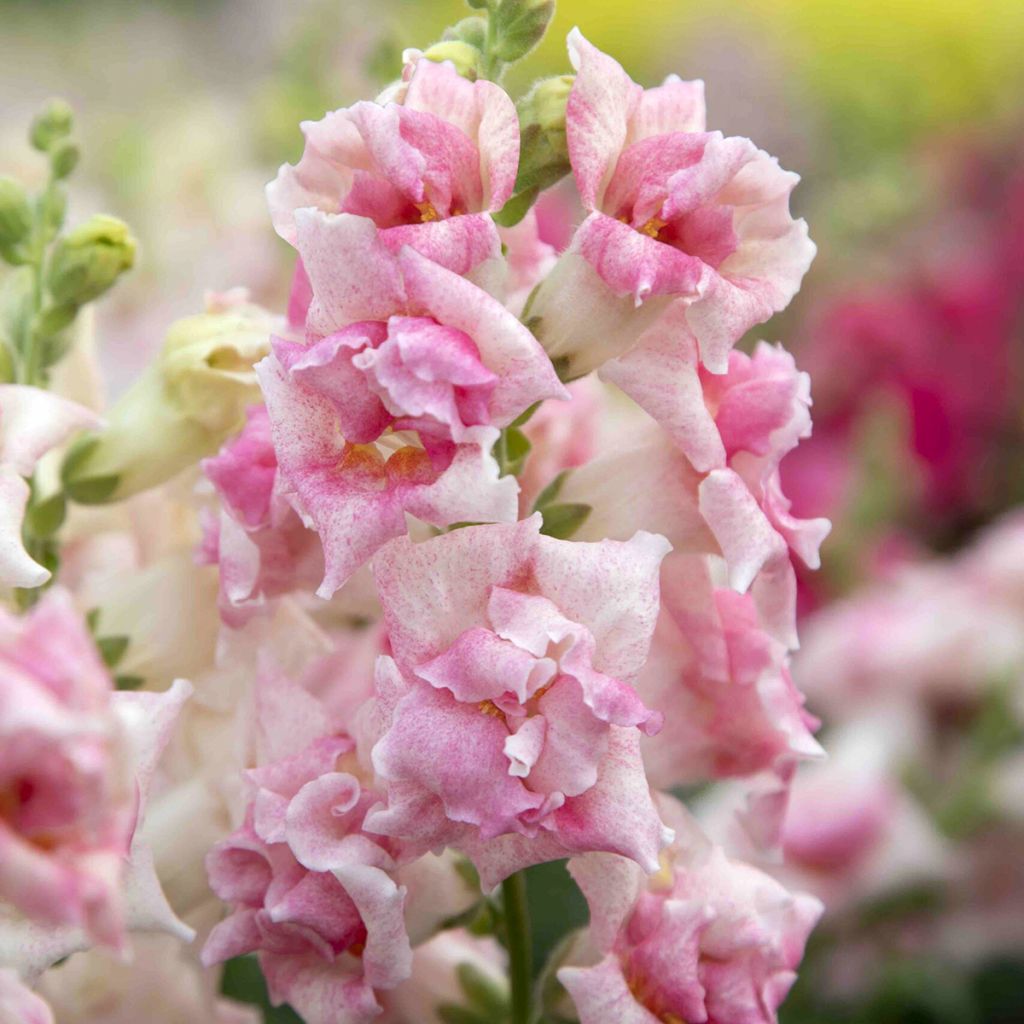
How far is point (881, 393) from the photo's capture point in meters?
1.52

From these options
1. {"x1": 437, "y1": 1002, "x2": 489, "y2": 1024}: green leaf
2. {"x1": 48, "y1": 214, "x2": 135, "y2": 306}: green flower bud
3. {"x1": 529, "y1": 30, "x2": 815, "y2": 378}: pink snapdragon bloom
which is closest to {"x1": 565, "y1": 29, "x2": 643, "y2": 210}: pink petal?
{"x1": 529, "y1": 30, "x2": 815, "y2": 378}: pink snapdragon bloom

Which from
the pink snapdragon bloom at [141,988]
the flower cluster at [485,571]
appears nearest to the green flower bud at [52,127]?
the flower cluster at [485,571]

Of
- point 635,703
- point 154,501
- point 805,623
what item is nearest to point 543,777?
point 635,703

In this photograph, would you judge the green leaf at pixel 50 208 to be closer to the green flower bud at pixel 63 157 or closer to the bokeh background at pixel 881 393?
the green flower bud at pixel 63 157

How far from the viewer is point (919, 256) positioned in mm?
1712

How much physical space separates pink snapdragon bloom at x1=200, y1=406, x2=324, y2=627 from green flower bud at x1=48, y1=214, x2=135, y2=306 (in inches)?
4.5

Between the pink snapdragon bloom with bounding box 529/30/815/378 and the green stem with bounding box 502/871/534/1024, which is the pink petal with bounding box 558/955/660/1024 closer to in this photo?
the green stem with bounding box 502/871/534/1024

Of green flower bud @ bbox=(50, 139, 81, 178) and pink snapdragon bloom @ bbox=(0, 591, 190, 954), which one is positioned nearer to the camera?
pink snapdragon bloom @ bbox=(0, 591, 190, 954)

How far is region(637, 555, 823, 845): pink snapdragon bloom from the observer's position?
0.53m

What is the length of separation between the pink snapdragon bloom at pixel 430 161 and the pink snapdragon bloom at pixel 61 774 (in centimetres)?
16

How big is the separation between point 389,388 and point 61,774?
0.14 metres

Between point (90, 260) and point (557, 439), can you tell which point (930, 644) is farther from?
point (90, 260)

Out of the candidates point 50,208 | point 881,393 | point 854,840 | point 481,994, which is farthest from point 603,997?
point 881,393

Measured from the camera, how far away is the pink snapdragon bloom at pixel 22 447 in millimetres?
463
